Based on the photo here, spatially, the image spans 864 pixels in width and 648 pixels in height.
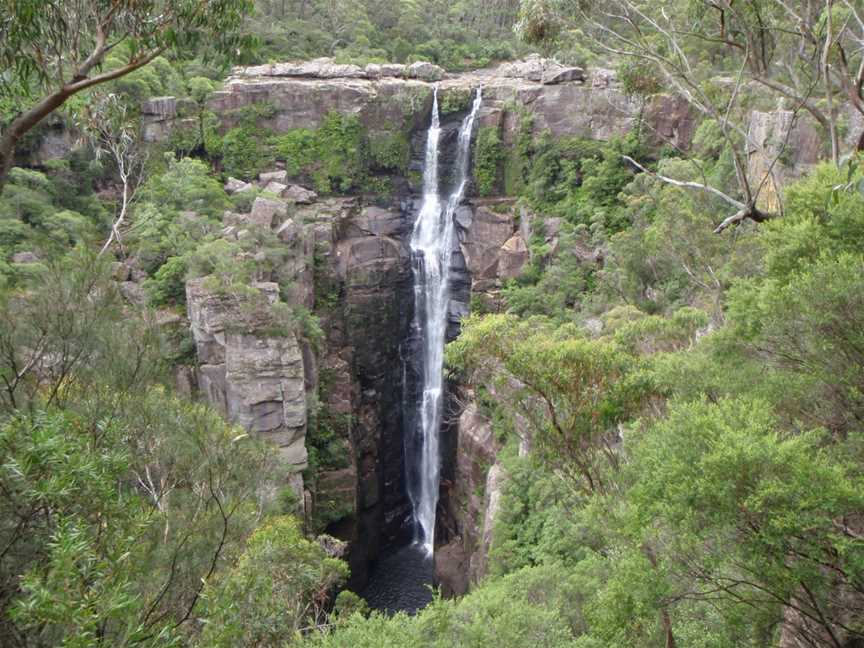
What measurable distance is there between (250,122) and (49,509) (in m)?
25.1

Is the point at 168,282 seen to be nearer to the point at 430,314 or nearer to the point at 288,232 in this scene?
the point at 288,232

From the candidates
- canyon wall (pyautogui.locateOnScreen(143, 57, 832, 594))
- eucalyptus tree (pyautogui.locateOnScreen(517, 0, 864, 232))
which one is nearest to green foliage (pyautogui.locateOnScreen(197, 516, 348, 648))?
eucalyptus tree (pyautogui.locateOnScreen(517, 0, 864, 232))

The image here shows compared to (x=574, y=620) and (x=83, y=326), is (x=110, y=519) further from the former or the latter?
(x=574, y=620)

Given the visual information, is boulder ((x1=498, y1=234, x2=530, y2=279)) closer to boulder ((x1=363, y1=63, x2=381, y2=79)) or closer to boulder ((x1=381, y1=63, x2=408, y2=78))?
boulder ((x1=381, y1=63, x2=408, y2=78))

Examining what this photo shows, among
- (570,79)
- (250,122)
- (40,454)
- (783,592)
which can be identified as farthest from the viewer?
(250,122)

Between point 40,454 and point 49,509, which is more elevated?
point 40,454

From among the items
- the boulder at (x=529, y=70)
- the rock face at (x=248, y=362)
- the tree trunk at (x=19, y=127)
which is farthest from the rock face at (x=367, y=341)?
the tree trunk at (x=19, y=127)

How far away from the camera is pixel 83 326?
25.6ft

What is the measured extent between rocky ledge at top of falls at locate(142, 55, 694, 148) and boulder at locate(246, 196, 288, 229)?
6671 millimetres

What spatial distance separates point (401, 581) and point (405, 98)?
769 inches

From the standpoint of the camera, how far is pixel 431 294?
88.3ft

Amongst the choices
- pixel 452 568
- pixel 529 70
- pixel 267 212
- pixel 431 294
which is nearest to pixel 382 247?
pixel 431 294

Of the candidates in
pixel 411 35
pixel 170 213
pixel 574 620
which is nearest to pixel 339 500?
pixel 170 213

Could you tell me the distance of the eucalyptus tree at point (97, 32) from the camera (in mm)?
5418
